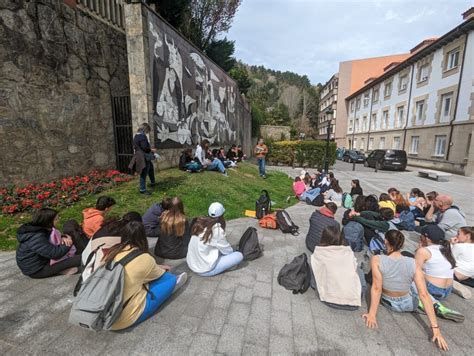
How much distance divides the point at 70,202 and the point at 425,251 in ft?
23.1

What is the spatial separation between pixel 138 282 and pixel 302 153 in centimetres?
1659

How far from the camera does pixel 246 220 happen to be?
614cm

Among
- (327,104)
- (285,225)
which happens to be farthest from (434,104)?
(327,104)

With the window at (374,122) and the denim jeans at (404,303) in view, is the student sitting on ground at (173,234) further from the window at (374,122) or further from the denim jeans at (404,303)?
the window at (374,122)

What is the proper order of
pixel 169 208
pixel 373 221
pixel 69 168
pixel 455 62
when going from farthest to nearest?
pixel 455 62, pixel 69 168, pixel 373 221, pixel 169 208

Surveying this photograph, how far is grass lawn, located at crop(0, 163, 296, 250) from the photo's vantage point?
16.6ft

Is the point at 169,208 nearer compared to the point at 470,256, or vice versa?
the point at 470,256

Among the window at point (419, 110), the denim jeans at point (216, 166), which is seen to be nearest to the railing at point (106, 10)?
the denim jeans at point (216, 166)

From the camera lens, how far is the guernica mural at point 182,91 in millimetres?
8648

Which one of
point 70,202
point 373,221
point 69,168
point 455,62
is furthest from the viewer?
point 455,62

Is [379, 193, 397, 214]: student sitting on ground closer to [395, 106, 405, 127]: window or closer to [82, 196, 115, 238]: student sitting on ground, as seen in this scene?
[82, 196, 115, 238]: student sitting on ground

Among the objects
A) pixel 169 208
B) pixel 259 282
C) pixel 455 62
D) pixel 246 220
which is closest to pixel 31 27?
pixel 169 208

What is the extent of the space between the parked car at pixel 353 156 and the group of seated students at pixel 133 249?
23.3 meters

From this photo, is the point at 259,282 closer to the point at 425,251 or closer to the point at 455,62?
the point at 425,251
